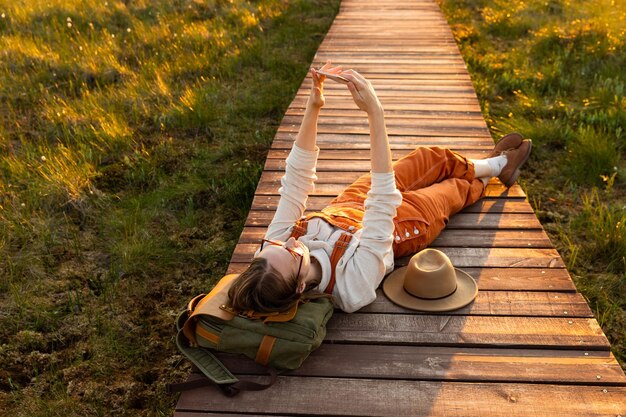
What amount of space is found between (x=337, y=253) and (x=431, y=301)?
567mm

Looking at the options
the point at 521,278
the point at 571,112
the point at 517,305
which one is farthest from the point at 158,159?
the point at 571,112

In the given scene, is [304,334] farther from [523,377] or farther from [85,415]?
→ [85,415]

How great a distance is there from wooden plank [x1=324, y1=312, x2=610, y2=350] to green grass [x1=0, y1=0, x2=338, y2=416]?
1.05 meters

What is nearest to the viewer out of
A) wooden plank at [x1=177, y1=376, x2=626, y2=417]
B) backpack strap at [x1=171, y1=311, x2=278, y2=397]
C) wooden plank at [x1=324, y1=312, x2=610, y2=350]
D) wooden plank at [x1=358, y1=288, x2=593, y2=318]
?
wooden plank at [x1=177, y1=376, x2=626, y2=417]

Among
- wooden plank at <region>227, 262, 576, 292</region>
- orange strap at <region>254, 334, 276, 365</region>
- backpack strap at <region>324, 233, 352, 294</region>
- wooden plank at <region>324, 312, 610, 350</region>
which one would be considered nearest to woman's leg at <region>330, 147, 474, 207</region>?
backpack strap at <region>324, 233, 352, 294</region>

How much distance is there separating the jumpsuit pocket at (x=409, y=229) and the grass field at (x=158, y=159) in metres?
1.20

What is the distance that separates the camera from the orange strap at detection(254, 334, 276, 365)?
2811 millimetres

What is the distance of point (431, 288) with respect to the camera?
3252mm

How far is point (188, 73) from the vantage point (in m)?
7.52

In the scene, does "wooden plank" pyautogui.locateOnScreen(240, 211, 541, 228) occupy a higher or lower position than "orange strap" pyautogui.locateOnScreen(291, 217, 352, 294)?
lower

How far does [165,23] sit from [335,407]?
7.93 meters

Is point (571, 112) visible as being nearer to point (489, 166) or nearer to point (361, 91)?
point (489, 166)

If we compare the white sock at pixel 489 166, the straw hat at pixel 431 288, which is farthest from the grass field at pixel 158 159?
the straw hat at pixel 431 288

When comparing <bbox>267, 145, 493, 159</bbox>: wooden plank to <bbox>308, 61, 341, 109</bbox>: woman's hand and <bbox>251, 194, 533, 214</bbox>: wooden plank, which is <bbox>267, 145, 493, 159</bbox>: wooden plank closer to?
<bbox>251, 194, 533, 214</bbox>: wooden plank
